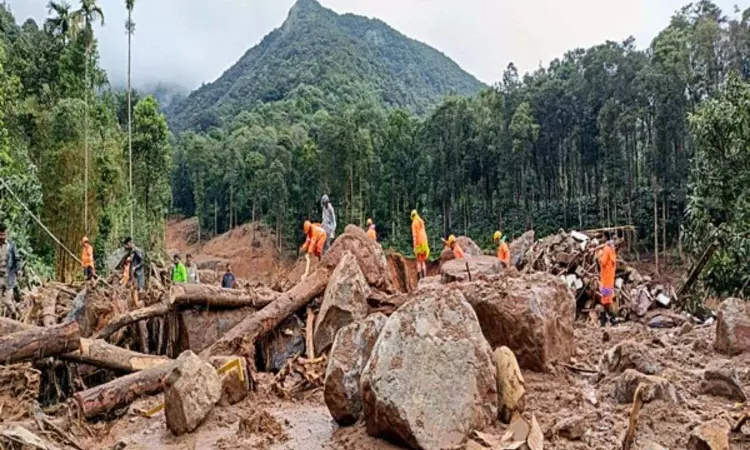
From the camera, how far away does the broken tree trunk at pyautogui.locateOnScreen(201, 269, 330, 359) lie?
25.3 feet

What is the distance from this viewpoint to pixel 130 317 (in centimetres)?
857

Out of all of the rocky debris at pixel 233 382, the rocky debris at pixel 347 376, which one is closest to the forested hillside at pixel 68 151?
the rocky debris at pixel 233 382

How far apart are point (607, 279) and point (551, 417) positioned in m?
7.61

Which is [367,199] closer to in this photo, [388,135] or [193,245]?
[388,135]

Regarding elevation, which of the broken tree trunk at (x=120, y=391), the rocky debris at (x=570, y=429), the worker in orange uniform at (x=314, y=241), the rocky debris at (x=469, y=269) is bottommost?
the broken tree trunk at (x=120, y=391)

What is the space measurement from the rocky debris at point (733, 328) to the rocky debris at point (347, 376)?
4.24 m

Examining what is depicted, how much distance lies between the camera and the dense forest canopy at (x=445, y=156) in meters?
16.5

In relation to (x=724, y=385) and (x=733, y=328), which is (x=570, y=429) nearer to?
(x=724, y=385)

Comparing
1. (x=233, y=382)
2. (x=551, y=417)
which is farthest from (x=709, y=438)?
(x=233, y=382)

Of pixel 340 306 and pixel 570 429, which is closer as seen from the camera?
pixel 570 429

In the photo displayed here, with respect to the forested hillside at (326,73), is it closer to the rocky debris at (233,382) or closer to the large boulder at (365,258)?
the large boulder at (365,258)

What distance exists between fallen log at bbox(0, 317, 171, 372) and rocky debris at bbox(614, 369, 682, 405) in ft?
18.4

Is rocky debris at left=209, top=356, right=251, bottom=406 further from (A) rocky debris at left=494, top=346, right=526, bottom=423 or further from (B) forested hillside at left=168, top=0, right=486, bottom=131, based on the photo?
(B) forested hillside at left=168, top=0, right=486, bottom=131

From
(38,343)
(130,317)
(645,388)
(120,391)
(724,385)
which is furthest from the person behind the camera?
(130,317)
